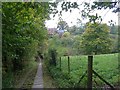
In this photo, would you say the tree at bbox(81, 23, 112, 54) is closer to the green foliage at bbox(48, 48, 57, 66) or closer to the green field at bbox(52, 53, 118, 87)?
the green field at bbox(52, 53, 118, 87)

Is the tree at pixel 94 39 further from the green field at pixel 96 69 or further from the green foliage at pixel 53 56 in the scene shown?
the green foliage at pixel 53 56

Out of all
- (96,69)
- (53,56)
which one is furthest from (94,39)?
(53,56)

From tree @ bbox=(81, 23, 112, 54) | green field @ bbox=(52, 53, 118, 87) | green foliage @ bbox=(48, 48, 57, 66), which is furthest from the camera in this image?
green foliage @ bbox=(48, 48, 57, 66)

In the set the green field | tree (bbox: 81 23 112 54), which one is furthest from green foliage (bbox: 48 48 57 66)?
tree (bbox: 81 23 112 54)

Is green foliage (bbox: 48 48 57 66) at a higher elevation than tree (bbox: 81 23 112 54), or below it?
below

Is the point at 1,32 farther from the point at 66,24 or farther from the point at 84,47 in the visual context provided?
the point at 84,47

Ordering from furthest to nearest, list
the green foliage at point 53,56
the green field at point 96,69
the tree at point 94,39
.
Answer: the green foliage at point 53,56 → the green field at point 96,69 → the tree at point 94,39

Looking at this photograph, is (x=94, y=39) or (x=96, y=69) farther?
(x=96, y=69)

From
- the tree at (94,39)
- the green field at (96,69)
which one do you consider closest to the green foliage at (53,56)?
the green field at (96,69)

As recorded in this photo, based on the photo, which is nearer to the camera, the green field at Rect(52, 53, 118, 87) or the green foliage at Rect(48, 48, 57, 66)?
the green field at Rect(52, 53, 118, 87)

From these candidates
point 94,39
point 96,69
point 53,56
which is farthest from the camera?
point 53,56

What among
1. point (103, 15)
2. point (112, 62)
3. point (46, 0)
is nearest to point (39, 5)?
point (46, 0)

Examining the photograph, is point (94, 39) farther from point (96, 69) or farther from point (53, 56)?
point (53, 56)

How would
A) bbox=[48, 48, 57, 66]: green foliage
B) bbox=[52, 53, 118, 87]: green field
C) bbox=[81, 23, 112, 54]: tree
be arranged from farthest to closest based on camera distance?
1. bbox=[48, 48, 57, 66]: green foliage
2. bbox=[52, 53, 118, 87]: green field
3. bbox=[81, 23, 112, 54]: tree
